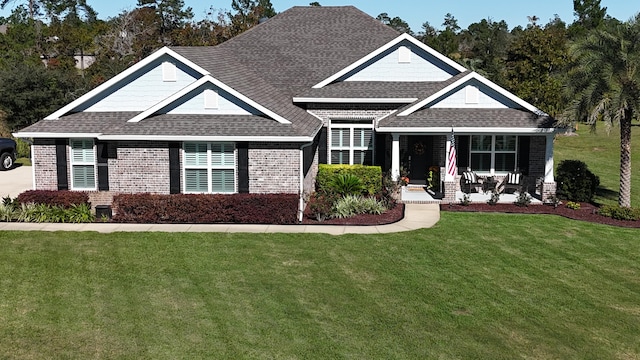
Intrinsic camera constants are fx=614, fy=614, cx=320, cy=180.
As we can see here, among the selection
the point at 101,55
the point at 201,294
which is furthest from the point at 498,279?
the point at 101,55

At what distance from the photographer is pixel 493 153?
22812 millimetres

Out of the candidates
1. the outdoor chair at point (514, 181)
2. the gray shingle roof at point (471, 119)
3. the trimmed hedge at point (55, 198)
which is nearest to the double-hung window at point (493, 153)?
the outdoor chair at point (514, 181)

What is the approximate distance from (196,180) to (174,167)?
78 cm

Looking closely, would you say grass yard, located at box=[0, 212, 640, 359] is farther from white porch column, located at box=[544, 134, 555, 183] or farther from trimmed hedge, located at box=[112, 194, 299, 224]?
white porch column, located at box=[544, 134, 555, 183]

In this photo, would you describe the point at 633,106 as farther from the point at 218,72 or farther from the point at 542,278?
the point at 218,72

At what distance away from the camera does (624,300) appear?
12.3 meters

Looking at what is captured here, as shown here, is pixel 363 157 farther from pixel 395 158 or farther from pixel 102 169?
pixel 102 169

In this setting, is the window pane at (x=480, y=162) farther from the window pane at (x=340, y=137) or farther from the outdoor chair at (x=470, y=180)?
the window pane at (x=340, y=137)

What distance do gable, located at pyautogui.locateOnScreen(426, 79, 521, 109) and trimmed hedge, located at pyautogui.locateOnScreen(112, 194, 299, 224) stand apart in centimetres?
742

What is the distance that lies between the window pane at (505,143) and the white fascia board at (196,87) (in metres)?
8.43

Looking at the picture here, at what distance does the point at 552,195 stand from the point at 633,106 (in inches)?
157

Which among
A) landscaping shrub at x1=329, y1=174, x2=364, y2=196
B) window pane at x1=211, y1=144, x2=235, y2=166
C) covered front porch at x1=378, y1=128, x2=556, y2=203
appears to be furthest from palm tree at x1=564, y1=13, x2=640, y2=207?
window pane at x1=211, y1=144, x2=235, y2=166

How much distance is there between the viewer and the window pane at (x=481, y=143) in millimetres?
22844

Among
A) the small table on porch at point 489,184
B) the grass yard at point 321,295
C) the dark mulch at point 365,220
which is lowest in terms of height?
the grass yard at point 321,295
